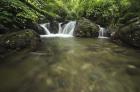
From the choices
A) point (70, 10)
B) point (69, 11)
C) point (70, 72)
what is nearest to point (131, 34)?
point (70, 72)

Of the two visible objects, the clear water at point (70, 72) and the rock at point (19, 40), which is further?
the rock at point (19, 40)

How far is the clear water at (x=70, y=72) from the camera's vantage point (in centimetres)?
415

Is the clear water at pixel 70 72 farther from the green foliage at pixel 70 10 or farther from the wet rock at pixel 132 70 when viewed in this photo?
the green foliage at pixel 70 10

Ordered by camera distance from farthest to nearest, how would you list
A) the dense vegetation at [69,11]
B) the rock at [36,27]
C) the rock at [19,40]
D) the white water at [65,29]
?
1. the white water at [65,29]
2. the rock at [36,27]
3. the dense vegetation at [69,11]
4. the rock at [19,40]

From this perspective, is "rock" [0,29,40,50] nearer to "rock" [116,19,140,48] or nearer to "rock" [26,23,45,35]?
"rock" [26,23,45,35]

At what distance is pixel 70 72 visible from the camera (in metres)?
5.11

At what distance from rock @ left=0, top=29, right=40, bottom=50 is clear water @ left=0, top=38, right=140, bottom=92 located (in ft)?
1.85

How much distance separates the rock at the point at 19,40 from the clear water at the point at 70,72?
0.56 metres

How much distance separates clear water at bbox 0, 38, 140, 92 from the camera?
4.15m

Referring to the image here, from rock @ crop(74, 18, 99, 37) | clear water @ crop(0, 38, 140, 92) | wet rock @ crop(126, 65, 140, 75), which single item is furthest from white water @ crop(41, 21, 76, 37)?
wet rock @ crop(126, 65, 140, 75)

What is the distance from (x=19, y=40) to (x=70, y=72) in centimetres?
326

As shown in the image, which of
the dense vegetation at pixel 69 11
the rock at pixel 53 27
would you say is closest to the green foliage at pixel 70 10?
the dense vegetation at pixel 69 11

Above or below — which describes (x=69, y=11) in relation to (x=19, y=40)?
above

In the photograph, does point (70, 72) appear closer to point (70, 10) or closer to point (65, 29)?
point (65, 29)
